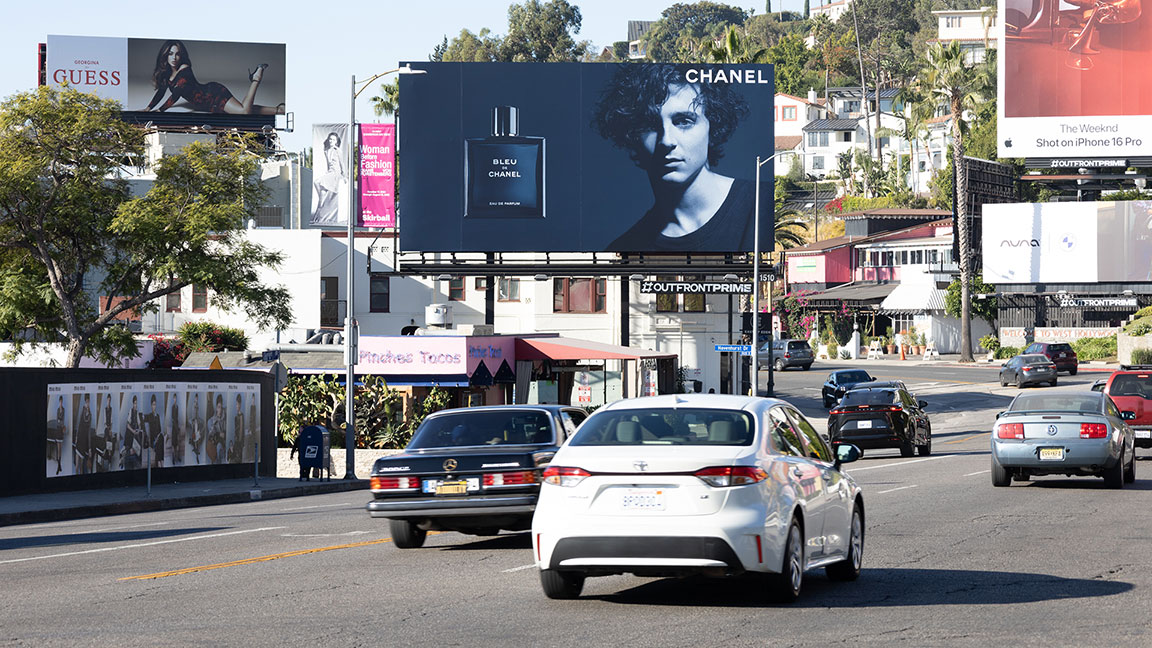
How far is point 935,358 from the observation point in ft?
285

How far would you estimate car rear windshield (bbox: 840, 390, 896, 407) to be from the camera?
34719mm

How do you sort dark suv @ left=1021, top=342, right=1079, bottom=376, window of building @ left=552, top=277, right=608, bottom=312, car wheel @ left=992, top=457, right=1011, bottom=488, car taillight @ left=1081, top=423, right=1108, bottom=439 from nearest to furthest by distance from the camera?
1. car taillight @ left=1081, top=423, right=1108, bottom=439
2. car wheel @ left=992, top=457, right=1011, bottom=488
3. window of building @ left=552, top=277, right=608, bottom=312
4. dark suv @ left=1021, top=342, right=1079, bottom=376

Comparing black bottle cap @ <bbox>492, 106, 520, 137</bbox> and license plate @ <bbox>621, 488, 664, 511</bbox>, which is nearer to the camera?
license plate @ <bbox>621, 488, 664, 511</bbox>

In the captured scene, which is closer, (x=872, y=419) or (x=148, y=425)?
(x=148, y=425)

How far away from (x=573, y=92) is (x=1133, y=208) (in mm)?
39745

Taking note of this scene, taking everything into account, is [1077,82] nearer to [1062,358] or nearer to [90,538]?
[1062,358]

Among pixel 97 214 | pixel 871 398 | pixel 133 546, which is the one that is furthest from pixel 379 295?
pixel 133 546

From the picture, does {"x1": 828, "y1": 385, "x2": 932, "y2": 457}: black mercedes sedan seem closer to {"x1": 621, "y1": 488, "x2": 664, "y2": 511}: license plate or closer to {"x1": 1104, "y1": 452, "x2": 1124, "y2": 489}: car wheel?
{"x1": 1104, "y1": 452, "x2": 1124, "y2": 489}: car wheel

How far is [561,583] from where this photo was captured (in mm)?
11508

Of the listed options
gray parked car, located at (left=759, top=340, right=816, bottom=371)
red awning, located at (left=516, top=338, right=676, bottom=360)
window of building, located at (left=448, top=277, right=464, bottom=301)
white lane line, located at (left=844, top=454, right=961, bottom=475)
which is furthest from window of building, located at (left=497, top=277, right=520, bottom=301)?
white lane line, located at (left=844, top=454, right=961, bottom=475)

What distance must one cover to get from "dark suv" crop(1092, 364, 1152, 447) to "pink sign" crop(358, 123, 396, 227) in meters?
32.4

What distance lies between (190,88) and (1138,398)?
229 ft

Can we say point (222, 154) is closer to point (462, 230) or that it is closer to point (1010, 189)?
point (462, 230)

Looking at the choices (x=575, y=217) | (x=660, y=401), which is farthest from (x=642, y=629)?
(x=575, y=217)
